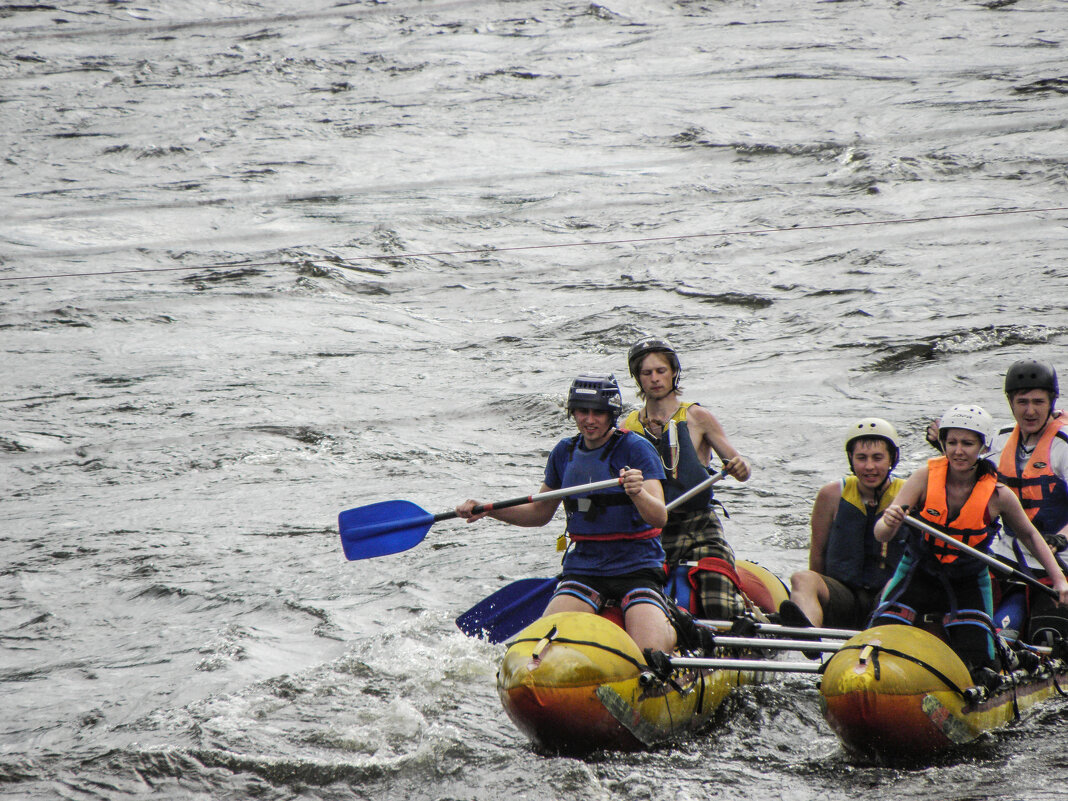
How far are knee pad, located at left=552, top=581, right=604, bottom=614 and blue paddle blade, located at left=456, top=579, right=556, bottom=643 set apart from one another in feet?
2.14

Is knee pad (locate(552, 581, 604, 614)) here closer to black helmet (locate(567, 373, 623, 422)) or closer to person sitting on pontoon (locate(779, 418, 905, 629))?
black helmet (locate(567, 373, 623, 422))

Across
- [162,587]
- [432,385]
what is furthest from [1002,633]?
[432,385]

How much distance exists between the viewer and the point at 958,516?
188 inches

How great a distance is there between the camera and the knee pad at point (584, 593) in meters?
4.87

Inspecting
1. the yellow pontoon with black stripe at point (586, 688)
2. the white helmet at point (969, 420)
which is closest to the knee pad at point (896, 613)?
the yellow pontoon with black stripe at point (586, 688)

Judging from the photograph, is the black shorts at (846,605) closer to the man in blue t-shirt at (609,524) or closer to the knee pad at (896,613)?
the knee pad at (896,613)

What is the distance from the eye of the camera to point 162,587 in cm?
806

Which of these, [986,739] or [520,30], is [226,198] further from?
[986,739]

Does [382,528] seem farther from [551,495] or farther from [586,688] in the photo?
[586,688]

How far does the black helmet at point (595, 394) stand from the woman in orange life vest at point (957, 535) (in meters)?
1.25

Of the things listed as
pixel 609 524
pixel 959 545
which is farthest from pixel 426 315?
pixel 959 545

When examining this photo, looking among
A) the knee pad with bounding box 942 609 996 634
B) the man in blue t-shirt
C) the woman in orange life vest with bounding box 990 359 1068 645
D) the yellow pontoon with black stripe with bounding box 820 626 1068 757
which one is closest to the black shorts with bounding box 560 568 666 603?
the man in blue t-shirt

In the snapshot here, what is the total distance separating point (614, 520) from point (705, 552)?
0.85 metres

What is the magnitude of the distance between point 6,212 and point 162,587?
13413 millimetres
